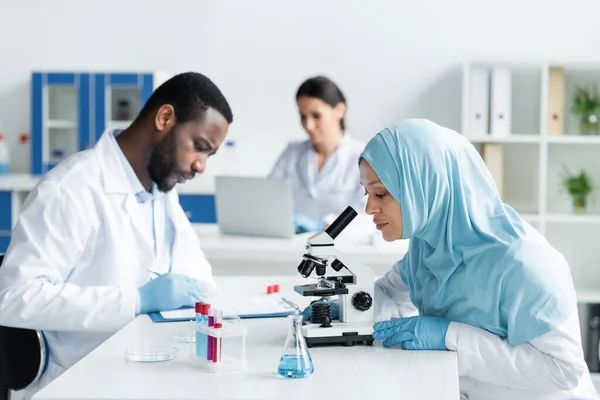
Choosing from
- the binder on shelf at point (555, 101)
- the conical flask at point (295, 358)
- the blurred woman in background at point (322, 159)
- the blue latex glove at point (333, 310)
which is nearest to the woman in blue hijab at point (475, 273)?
the blue latex glove at point (333, 310)

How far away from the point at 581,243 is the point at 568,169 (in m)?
0.44

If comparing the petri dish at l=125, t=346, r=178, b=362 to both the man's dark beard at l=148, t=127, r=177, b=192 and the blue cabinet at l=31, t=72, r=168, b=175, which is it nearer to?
the man's dark beard at l=148, t=127, r=177, b=192

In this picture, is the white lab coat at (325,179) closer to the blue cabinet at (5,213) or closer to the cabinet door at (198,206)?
the cabinet door at (198,206)

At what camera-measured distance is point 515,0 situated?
501cm

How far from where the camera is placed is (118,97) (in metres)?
5.12

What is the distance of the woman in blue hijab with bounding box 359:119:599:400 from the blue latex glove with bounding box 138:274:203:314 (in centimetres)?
56

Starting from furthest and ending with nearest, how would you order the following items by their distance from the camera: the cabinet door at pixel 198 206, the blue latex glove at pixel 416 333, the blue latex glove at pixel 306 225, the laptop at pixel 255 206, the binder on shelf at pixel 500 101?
the cabinet door at pixel 198 206 → the binder on shelf at pixel 500 101 → the blue latex glove at pixel 306 225 → the laptop at pixel 255 206 → the blue latex glove at pixel 416 333

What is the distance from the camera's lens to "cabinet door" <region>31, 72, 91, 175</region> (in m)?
5.06

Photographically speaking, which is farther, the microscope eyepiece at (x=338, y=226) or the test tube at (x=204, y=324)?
the microscope eyepiece at (x=338, y=226)

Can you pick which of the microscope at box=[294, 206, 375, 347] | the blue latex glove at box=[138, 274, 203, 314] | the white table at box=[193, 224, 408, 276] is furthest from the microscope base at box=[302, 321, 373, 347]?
the white table at box=[193, 224, 408, 276]

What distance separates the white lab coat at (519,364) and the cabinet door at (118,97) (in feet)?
11.6

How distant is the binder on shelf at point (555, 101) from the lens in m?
4.55

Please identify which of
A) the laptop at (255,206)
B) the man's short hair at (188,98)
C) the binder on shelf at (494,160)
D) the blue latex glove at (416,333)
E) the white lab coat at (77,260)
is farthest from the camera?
the binder on shelf at (494,160)

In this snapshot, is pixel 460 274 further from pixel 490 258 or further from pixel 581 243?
pixel 581 243
